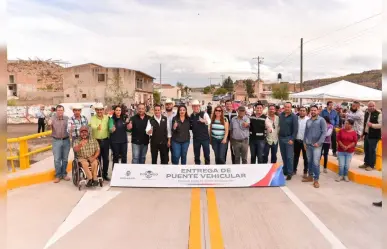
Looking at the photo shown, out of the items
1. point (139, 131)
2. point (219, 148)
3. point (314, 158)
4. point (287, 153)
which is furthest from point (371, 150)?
point (139, 131)

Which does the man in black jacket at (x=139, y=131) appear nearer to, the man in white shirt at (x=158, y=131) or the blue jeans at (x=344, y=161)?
the man in white shirt at (x=158, y=131)

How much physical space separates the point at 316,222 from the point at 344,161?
3.03 m

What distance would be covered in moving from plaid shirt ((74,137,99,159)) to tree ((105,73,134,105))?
36.1 m

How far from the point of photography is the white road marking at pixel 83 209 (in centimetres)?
457

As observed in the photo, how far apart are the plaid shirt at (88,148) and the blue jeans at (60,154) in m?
0.54

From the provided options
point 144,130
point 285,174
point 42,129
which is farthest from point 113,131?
point 42,129

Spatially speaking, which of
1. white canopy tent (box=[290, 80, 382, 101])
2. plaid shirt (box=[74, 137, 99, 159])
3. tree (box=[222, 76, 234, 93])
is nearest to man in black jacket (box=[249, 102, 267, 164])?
plaid shirt (box=[74, 137, 99, 159])

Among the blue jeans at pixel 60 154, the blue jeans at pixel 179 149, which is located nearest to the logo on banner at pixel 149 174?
the blue jeans at pixel 179 149

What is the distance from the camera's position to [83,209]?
18.2 ft

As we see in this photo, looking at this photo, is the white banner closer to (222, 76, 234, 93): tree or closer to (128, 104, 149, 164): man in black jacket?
(128, 104, 149, 164): man in black jacket

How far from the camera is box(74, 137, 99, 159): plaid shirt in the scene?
6773mm

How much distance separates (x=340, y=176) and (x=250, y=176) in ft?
7.89

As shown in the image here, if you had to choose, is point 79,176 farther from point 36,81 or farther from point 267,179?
point 36,81

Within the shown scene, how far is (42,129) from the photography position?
1822 centimetres
